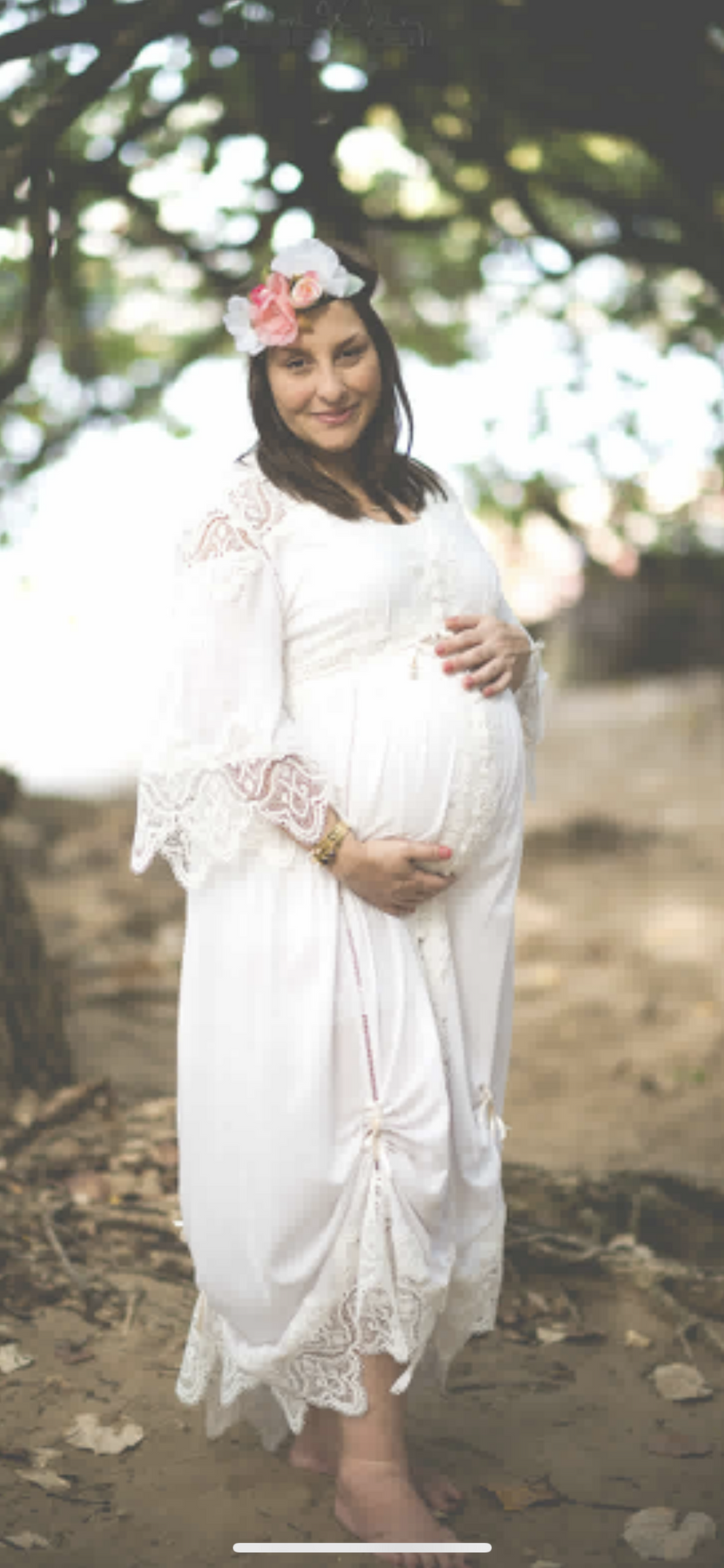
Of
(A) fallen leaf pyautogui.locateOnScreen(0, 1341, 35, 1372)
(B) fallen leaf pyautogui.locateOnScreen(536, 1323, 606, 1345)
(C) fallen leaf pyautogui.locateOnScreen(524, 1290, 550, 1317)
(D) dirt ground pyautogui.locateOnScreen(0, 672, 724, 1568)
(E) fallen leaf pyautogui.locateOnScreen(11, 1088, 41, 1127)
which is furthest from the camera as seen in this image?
(E) fallen leaf pyautogui.locateOnScreen(11, 1088, 41, 1127)

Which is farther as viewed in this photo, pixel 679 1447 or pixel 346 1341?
pixel 679 1447

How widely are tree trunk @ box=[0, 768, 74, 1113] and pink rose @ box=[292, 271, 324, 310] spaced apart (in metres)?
2.26

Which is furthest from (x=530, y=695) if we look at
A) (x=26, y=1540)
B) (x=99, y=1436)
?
(x=26, y=1540)

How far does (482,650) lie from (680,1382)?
180 centimetres

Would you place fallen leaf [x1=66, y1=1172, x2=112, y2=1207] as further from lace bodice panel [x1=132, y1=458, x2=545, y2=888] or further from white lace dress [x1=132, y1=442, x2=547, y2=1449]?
lace bodice panel [x1=132, y1=458, x2=545, y2=888]

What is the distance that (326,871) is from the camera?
101 inches

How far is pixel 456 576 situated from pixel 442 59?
2.58 meters

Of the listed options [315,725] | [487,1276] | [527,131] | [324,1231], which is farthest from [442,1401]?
[527,131]

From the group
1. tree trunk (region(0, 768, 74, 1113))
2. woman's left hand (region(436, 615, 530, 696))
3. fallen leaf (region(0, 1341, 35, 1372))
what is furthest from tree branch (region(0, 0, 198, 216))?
fallen leaf (region(0, 1341, 35, 1372))

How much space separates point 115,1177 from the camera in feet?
13.1

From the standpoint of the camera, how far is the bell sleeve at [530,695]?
286 cm

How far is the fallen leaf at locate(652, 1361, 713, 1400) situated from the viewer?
10.5ft

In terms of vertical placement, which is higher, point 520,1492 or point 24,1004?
point 520,1492

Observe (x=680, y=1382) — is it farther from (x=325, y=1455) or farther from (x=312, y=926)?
(x=312, y=926)
